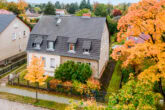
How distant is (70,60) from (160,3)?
14.6 metres

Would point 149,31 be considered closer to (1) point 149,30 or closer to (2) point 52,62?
(1) point 149,30

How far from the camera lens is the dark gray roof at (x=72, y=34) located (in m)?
25.5

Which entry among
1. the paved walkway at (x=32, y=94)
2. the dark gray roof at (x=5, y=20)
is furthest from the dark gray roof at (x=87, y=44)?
the dark gray roof at (x=5, y=20)

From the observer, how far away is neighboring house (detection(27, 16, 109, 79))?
25.4m

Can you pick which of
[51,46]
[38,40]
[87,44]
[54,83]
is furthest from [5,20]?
[54,83]

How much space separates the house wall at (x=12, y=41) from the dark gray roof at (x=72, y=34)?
28.3 feet

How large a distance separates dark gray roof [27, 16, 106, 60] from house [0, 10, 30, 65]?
8.58m

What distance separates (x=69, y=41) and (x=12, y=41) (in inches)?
647

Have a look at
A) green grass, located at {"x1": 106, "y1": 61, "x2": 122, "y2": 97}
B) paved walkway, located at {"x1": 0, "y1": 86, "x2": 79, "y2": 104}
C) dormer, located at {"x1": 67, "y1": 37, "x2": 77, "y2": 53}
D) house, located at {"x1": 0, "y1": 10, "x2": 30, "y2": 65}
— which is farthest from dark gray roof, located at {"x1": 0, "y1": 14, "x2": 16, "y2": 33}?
green grass, located at {"x1": 106, "y1": 61, "x2": 122, "y2": 97}

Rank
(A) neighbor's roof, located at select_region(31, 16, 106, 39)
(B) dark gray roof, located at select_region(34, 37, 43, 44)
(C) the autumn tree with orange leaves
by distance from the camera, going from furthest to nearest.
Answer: (B) dark gray roof, located at select_region(34, 37, 43, 44) < (A) neighbor's roof, located at select_region(31, 16, 106, 39) < (C) the autumn tree with orange leaves

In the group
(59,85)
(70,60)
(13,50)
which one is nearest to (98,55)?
(70,60)

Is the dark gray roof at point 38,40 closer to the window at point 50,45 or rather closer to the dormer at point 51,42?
the dormer at point 51,42

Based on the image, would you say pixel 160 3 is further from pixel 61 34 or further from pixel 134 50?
pixel 61 34

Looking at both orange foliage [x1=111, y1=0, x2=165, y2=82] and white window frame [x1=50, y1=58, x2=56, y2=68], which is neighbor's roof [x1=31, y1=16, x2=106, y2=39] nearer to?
white window frame [x1=50, y1=58, x2=56, y2=68]
